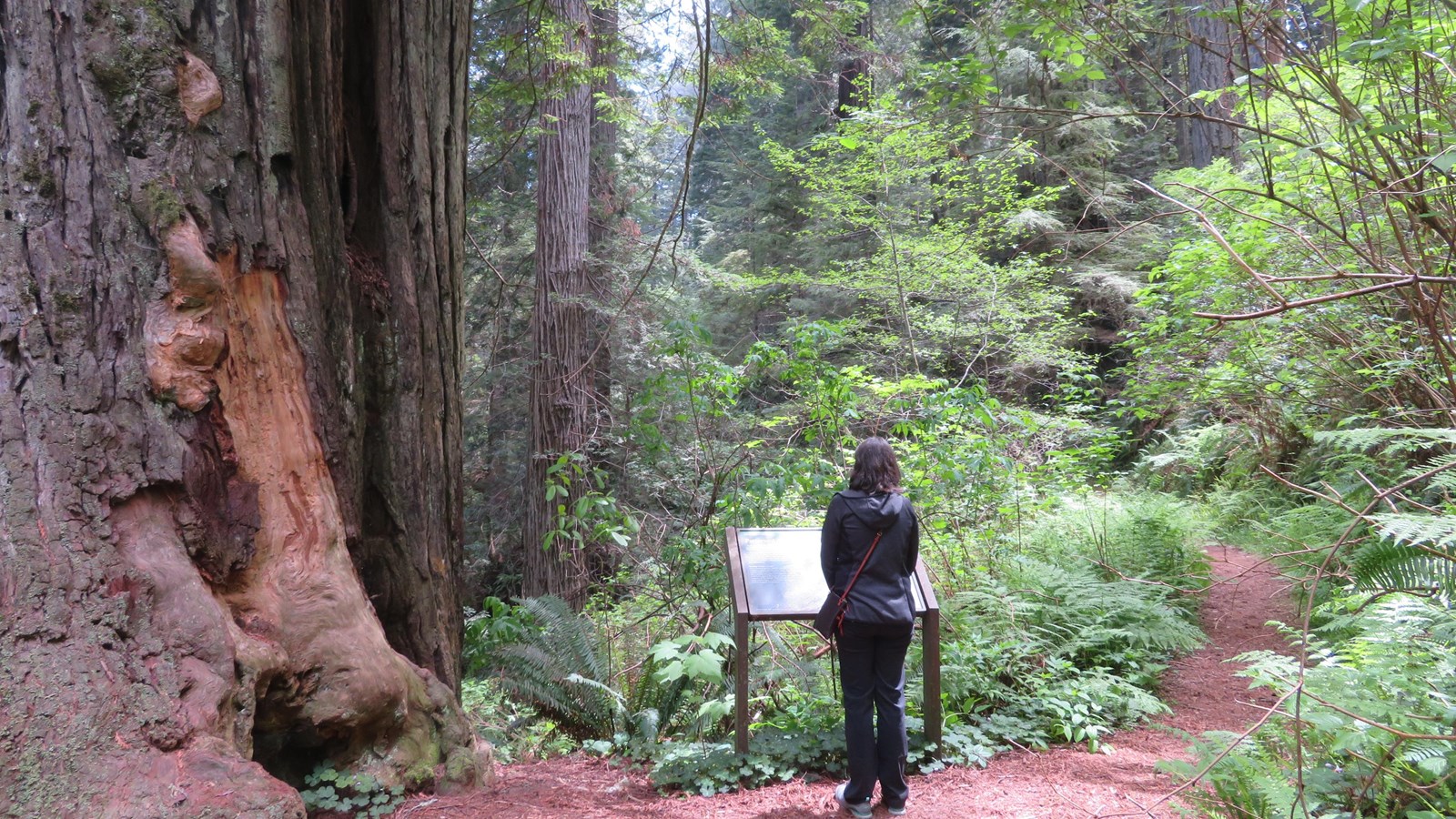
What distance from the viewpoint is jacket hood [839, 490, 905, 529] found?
4.05 metres

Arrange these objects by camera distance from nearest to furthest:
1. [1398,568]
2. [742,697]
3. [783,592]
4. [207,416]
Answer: [207,416], [1398,568], [742,697], [783,592]

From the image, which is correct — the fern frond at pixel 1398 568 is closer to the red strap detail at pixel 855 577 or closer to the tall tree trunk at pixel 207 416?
the red strap detail at pixel 855 577

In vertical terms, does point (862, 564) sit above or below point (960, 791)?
above

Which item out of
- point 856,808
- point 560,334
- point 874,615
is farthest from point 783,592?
point 560,334

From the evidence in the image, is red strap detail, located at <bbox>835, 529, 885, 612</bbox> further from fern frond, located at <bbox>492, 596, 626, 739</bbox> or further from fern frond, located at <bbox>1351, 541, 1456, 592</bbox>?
fern frond, located at <bbox>1351, 541, 1456, 592</bbox>

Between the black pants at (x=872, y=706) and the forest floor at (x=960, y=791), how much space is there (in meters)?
0.16

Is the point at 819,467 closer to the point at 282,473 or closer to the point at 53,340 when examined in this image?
the point at 282,473

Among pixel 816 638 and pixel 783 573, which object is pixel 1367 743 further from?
pixel 816 638

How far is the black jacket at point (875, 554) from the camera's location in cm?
399

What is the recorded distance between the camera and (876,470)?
4125mm

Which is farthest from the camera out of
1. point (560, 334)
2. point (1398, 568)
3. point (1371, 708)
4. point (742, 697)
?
point (560, 334)

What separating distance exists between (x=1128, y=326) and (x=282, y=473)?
46.7 ft

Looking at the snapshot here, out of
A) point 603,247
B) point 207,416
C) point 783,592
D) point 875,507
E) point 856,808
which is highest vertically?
point 603,247

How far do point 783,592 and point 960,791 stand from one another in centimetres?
133
